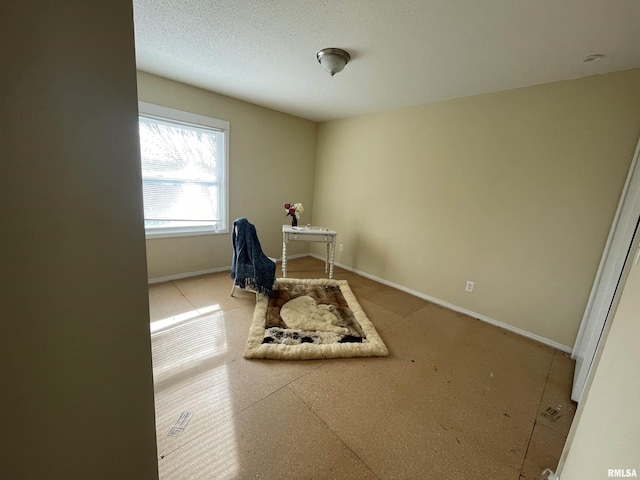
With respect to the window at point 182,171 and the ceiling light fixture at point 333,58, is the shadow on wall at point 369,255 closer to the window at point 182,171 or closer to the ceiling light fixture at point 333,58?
the window at point 182,171

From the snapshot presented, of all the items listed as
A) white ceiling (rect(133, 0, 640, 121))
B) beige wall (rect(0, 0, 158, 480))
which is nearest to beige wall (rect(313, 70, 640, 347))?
white ceiling (rect(133, 0, 640, 121))

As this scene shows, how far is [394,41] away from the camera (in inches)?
70.4

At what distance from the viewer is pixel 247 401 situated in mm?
1524

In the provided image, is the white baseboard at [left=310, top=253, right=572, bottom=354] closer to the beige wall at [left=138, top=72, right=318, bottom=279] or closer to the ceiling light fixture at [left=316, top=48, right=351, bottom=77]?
the beige wall at [left=138, top=72, right=318, bottom=279]

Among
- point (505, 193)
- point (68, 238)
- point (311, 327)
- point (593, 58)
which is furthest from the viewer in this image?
point (505, 193)

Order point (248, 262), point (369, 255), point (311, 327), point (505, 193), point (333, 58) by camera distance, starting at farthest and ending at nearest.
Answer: point (369, 255) → point (248, 262) → point (505, 193) → point (311, 327) → point (333, 58)

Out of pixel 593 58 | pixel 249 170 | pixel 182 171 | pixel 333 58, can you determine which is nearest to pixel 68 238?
pixel 333 58

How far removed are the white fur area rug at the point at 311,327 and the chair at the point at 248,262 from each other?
0.22 metres

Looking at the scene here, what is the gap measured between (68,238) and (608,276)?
3072 mm

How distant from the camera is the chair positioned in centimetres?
268

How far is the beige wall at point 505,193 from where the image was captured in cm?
203

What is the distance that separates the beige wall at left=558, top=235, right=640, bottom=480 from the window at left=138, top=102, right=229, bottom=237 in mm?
3664

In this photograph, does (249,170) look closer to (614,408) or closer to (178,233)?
(178,233)

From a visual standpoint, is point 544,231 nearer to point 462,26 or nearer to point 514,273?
point 514,273
